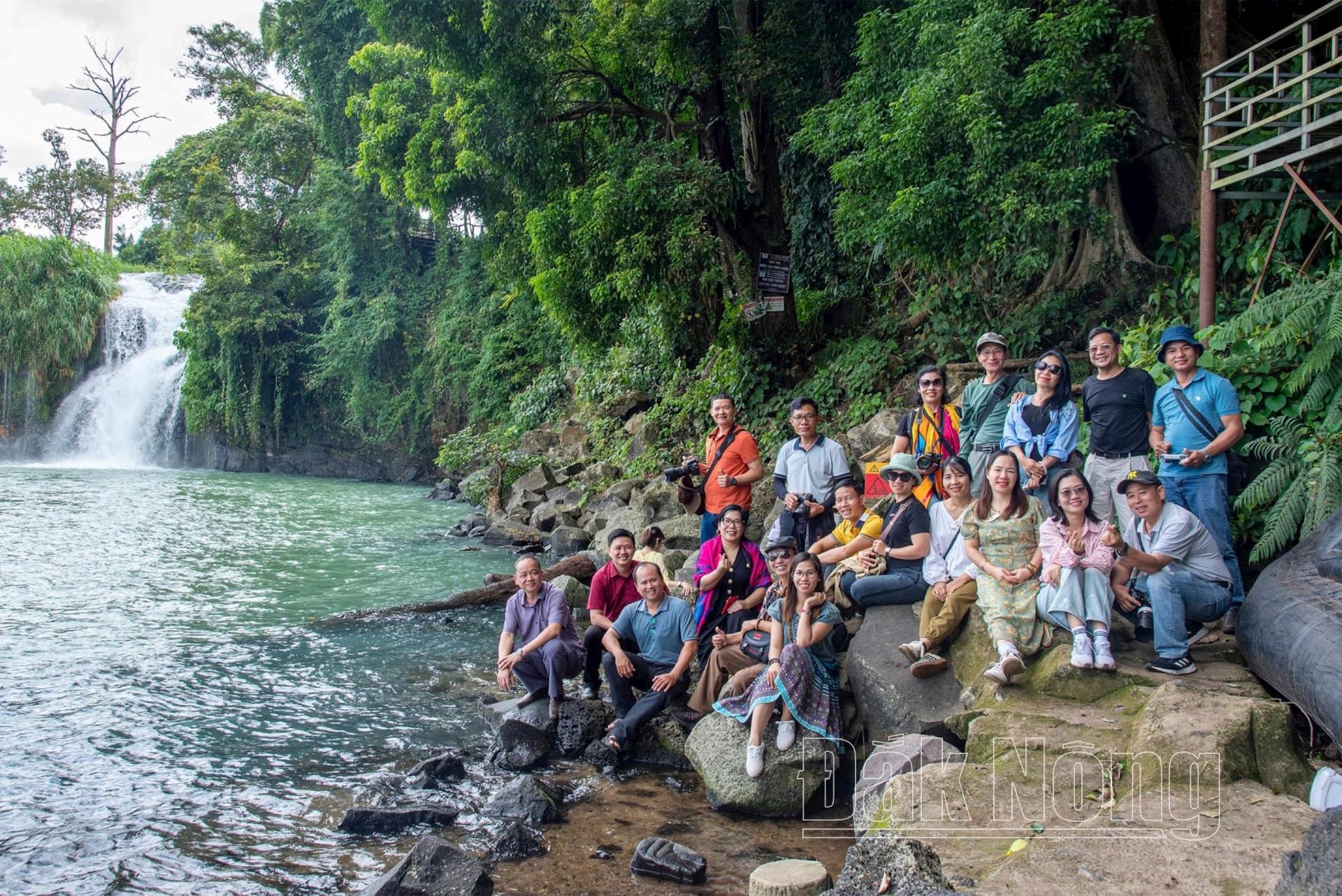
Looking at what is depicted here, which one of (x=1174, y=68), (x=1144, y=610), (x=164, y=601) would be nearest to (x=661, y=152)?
(x=1174, y=68)

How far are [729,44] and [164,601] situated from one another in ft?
31.9

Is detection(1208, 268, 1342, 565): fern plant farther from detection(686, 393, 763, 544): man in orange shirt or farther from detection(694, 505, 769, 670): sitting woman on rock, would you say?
detection(686, 393, 763, 544): man in orange shirt

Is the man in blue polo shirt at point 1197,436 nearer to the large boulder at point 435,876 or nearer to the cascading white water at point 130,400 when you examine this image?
the large boulder at point 435,876

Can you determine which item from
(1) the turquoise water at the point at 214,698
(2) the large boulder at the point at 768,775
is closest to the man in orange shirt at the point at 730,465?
(1) the turquoise water at the point at 214,698

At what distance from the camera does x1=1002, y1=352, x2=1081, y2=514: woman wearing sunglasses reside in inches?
235

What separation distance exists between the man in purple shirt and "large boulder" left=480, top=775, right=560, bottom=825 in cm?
107

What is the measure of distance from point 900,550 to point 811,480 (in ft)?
3.81

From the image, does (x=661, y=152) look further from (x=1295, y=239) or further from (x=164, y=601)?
(x=164, y=601)

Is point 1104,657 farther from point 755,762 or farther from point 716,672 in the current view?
point 716,672

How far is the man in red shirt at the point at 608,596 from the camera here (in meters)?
6.55

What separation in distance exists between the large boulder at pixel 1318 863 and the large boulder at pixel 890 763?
1.85 meters

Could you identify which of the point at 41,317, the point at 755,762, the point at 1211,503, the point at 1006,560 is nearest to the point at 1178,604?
the point at 1006,560

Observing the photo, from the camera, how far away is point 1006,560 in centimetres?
530

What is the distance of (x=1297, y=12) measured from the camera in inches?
397
